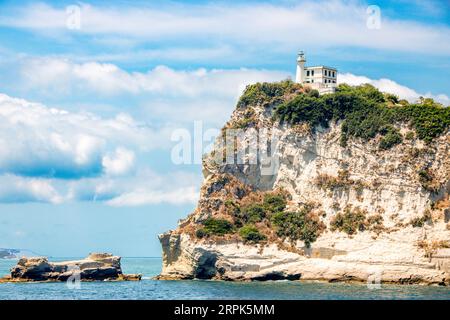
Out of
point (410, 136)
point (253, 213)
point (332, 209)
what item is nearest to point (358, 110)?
point (410, 136)

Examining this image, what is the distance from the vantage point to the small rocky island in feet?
247

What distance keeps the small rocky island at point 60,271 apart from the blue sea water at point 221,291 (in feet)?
14.4

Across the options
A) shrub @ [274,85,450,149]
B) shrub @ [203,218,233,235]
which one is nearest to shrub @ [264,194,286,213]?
shrub @ [203,218,233,235]

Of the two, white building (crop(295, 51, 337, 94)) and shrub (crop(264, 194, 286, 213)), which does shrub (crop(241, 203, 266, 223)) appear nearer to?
shrub (crop(264, 194, 286, 213))

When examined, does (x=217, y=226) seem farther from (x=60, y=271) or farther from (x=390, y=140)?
(x=390, y=140)

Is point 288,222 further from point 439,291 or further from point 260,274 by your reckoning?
point 439,291

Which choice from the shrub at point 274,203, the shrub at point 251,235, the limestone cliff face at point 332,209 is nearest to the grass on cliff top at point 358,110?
the limestone cliff face at point 332,209

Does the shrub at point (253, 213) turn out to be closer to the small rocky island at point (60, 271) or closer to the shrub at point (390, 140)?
the shrub at point (390, 140)

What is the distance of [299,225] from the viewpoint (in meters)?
72.9

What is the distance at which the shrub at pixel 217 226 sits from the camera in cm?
7281

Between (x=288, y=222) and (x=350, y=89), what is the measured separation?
16.9m

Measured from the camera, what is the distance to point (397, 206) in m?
70.3
